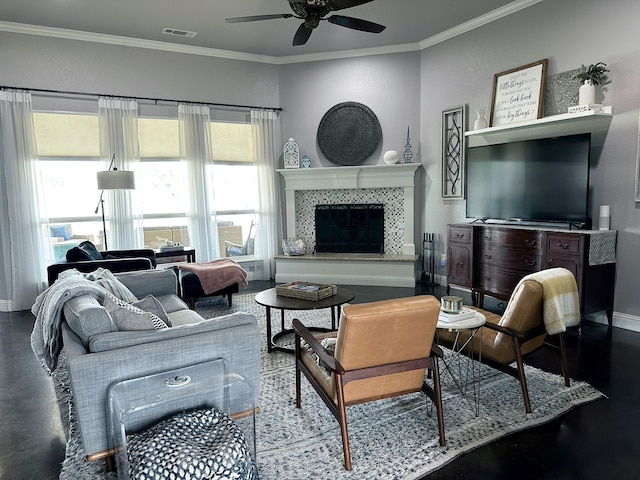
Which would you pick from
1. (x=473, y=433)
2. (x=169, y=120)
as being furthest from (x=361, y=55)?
(x=473, y=433)

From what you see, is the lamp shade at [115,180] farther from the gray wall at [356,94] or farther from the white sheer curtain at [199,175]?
the gray wall at [356,94]

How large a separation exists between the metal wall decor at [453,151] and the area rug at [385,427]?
3.07 metres

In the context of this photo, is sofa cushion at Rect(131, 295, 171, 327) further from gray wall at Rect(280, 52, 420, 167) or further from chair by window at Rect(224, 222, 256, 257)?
gray wall at Rect(280, 52, 420, 167)

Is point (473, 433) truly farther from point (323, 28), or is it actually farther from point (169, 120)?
point (169, 120)

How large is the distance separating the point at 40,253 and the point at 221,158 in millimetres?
2552

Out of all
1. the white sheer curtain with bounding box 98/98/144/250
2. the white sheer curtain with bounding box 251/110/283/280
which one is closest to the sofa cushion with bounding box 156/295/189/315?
the white sheer curtain with bounding box 98/98/144/250

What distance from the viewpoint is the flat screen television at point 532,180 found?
4133mm

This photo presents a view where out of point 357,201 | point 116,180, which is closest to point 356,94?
point 357,201

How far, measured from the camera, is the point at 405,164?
5.99 metres

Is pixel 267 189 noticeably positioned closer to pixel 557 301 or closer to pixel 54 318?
pixel 54 318

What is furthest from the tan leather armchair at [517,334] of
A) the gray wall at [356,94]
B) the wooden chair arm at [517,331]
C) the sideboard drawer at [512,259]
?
the gray wall at [356,94]

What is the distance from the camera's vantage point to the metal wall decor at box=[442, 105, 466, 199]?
5594 mm

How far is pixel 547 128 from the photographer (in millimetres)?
4609

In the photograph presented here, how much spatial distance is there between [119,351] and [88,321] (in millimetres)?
235
